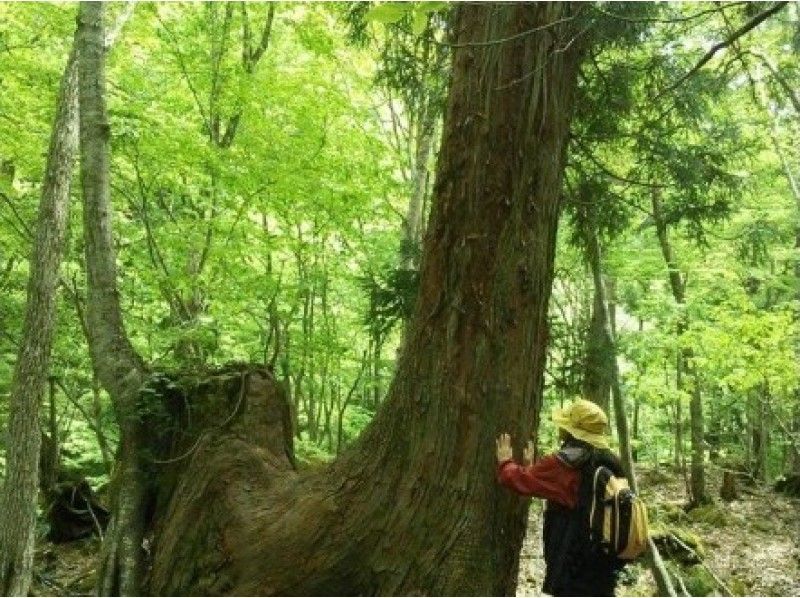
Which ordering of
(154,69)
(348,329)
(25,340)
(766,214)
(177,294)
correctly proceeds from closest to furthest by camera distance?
(25,340)
(177,294)
(154,69)
(766,214)
(348,329)

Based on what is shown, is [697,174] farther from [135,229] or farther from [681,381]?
[681,381]

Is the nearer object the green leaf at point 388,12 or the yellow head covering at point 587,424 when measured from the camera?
the green leaf at point 388,12

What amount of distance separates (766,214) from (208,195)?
1079 cm

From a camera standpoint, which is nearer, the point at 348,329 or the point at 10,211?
the point at 10,211

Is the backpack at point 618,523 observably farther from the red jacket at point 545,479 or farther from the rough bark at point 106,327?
the rough bark at point 106,327

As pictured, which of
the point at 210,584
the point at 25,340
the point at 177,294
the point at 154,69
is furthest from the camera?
the point at 154,69

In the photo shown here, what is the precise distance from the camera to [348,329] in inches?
589

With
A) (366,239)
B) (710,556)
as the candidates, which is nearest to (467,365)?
(710,556)

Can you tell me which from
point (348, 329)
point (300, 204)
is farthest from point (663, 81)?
point (348, 329)

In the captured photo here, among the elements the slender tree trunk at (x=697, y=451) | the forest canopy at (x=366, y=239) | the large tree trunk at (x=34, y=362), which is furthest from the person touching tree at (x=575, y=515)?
the slender tree trunk at (x=697, y=451)

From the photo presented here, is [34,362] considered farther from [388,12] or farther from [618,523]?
[388,12]

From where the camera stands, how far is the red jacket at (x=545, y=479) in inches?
120

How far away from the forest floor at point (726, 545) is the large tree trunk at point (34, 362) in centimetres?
542

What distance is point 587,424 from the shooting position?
352 cm
